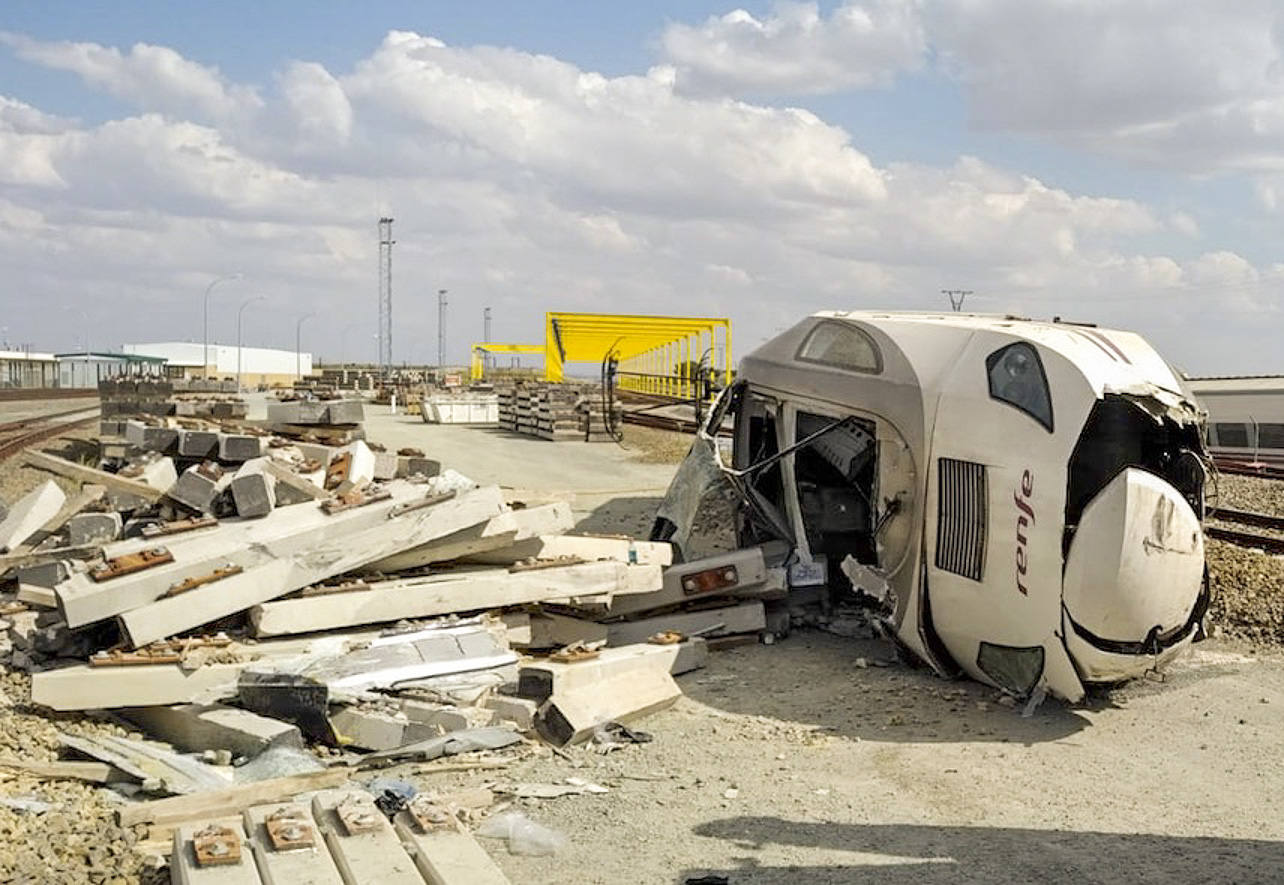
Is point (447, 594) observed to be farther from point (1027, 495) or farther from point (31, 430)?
point (31, 430)

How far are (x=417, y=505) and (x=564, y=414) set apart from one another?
2192 cm

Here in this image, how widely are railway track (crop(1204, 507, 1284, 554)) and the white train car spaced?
1083 centimetres

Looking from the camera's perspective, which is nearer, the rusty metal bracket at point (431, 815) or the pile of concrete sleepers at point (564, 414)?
the rusty metal bracket at point (431, 815)

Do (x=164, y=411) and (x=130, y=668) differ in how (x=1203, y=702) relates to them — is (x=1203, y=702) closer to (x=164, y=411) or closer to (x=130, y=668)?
(x=130, y=668)

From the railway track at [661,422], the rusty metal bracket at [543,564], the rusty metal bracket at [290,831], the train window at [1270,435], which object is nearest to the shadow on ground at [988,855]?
the rusty metal bracket at [290,831]

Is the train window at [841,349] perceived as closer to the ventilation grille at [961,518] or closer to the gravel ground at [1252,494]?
the ventilation grille at [961,518]

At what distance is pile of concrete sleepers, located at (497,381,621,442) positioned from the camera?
31.5m

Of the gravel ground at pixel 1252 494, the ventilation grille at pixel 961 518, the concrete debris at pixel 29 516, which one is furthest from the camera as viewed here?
the gravel ground at pixel 1252 494

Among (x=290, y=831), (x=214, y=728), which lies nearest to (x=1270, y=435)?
(x=214, y=728)

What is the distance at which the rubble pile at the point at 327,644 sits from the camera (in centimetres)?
642

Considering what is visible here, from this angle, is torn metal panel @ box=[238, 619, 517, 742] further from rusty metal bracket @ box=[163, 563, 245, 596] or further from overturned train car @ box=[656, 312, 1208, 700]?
overturned train car @ box=[656, 312, 1208, 700]

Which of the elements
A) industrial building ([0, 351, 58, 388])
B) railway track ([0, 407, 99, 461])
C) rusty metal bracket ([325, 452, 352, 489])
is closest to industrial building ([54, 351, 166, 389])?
industrial building ([0, 351, 58, 388])

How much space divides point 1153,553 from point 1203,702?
1655 mm

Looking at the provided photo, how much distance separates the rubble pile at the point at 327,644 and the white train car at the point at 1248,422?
720 inches
